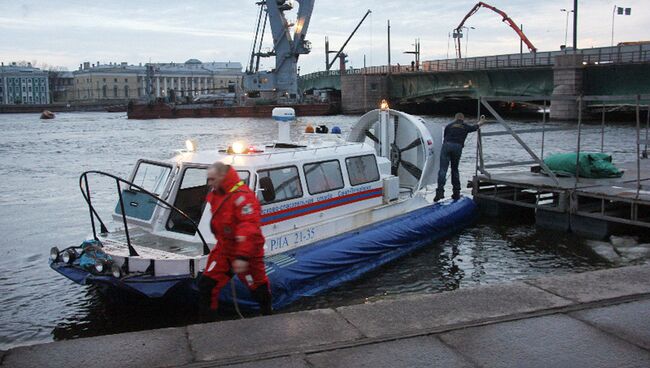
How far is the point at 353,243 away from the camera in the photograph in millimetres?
10961

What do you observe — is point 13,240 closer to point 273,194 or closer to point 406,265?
point 273,194

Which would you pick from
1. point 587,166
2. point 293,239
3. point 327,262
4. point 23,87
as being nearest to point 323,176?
point 293,239

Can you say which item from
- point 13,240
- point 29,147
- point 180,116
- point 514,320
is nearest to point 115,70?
point 180,116

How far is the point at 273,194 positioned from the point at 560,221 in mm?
7298

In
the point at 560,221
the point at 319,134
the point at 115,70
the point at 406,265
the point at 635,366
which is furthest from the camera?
the point at 115,70

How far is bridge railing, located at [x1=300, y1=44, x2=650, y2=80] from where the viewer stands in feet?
163

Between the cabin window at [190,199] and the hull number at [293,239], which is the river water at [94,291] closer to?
the hull number at [293,239]

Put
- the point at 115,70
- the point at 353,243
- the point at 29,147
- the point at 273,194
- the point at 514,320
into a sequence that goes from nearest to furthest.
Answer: the point at 514,320 < the point at 273,194 < the point at 353,243 < the point at 29,147 < the point at 115,70

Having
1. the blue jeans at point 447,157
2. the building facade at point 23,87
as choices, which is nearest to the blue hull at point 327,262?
the blue jeans at point 447,157

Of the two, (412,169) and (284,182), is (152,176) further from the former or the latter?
(412,169)

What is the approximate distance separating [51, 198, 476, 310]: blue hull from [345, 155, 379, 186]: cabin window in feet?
2.93

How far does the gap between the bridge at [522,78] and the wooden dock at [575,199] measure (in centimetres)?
3415

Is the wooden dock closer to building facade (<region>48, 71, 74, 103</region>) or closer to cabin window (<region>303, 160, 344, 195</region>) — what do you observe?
cabin window (<region>303, 160, 344, 195</region>)

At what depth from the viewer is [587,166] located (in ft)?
48.5
